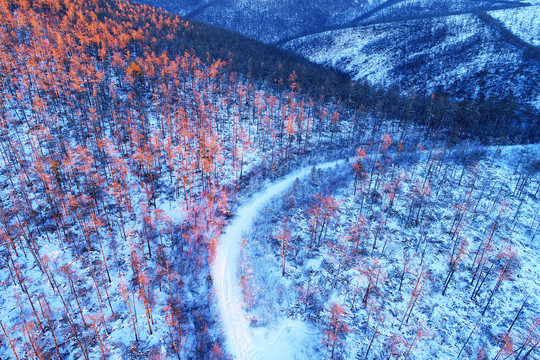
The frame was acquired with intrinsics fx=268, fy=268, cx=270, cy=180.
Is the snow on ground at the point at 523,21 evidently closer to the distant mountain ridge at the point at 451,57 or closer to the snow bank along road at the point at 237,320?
the distant mountain ridge at the point at 451,57

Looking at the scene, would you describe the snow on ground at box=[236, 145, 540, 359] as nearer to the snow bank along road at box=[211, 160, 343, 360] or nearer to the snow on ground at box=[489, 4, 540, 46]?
the snow bank along road at box=[211, 160, 343, 360]

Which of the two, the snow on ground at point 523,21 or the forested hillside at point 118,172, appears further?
the snow on ground at point 523,21

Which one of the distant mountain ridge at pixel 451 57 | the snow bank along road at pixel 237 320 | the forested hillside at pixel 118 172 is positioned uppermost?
the distant mountain ridge at pixel 451 57

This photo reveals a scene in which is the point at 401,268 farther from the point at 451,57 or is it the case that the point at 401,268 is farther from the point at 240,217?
the point at 451,57

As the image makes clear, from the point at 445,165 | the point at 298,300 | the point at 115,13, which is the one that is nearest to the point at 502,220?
the point at 445,165

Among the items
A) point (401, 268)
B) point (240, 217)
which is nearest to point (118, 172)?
point (240, 217)

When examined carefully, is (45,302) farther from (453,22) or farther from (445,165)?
(453,22)

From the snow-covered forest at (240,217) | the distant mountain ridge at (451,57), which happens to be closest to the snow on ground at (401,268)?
the snow-covered forest at (240,217)

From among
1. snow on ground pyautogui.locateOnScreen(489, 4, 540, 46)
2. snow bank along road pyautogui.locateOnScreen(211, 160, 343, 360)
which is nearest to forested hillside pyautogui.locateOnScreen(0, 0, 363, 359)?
snow bank along road pyautogui.locateOnScreen(211, 160, 343, 360)
